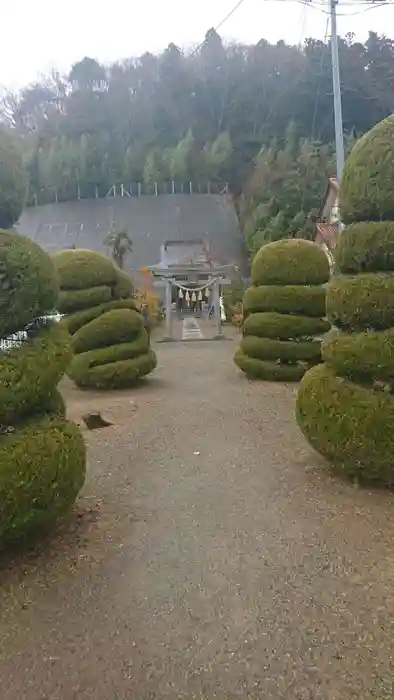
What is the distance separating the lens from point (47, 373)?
3.66 m

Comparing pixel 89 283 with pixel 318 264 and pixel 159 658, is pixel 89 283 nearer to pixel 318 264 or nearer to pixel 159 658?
pixel 318 264

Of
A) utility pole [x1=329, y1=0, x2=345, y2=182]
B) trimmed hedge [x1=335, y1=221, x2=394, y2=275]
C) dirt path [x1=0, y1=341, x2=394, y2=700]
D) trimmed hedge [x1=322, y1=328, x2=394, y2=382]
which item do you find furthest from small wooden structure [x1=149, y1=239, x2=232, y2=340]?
trimmed hedge [x1=322, y1=328, x2=394, y2=382]

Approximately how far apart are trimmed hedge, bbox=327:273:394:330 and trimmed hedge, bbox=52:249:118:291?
221 inches

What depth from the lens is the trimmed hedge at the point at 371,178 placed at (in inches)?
184

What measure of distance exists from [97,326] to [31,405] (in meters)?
6.00

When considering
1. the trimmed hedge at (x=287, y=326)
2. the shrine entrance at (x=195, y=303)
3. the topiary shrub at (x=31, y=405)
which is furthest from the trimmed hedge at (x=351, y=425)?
the shrine entrance at (x=195, y=303)

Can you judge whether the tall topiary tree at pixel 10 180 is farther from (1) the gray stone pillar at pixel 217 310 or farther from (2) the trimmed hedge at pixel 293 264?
(1) the gray stone pillar at pixel 217 310

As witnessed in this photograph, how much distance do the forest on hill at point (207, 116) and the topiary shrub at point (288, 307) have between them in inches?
890

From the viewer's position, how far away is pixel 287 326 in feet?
31.5

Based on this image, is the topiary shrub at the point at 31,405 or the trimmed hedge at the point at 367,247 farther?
the trimmed hedge at the point at 367,247

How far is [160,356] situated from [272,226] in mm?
15476

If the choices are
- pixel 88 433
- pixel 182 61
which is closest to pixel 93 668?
pixel 88 433

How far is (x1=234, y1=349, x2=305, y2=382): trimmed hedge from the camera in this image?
9.84 metres

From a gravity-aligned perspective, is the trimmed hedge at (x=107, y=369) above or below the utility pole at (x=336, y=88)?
below
